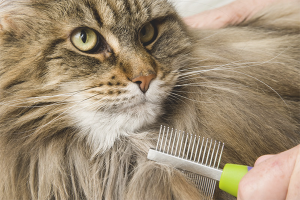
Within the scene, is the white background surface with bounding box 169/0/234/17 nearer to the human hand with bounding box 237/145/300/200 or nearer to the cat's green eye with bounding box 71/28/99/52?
the cat's green eye with bounding box 71/28/99/52

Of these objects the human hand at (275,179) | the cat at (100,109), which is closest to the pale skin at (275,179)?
the human hand at (275,179)

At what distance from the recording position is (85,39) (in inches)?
36.1

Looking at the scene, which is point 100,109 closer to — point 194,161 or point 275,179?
point 194,161

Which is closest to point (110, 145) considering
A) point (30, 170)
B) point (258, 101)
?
point (30, 170)

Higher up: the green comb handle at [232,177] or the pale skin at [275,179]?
the pale skin at [275,179]

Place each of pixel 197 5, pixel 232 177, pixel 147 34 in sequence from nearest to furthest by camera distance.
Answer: pixel 232 177, pixel 147 34, pixel 197 5

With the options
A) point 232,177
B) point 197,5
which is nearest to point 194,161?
point 232,177

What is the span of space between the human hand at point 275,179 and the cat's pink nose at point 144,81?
0.40 meters

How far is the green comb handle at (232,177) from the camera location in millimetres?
699

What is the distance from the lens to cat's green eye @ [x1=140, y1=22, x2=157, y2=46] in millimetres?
1025

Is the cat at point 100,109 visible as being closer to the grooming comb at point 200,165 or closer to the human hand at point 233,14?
the grooming comb at point 200,165

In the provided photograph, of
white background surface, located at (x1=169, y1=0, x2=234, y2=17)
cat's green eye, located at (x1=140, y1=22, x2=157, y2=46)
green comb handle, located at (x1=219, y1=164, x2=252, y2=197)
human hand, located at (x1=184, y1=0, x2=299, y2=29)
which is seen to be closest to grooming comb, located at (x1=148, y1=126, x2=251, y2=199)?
green comb handle, located at (x1=219, y1=164, x2=252, y2=197)

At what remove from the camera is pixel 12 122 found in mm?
875

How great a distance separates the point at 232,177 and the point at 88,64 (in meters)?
0.54
